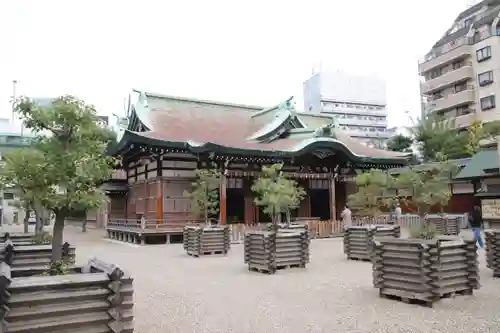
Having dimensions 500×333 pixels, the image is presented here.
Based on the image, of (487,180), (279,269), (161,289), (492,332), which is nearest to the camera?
(492,332)

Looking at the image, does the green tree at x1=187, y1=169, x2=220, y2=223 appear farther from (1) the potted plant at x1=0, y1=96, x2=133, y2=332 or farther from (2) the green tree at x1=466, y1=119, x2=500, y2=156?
(2) the green tree at x1=466, y1=119, x2=500, y2=156

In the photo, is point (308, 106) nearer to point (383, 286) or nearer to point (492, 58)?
point (492, 58)

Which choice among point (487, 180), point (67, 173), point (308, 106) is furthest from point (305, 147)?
point (308, 106)

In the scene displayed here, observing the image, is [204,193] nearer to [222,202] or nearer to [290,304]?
[222,202]

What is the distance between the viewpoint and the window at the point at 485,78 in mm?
41478

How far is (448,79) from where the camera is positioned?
46.4 metres

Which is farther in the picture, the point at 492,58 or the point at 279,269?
the point at 492,58

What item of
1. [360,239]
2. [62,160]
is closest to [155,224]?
[360,239]

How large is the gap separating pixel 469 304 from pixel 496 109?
3978 centimetres

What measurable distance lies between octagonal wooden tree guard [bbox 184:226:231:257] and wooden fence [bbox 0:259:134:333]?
9908 millimetres

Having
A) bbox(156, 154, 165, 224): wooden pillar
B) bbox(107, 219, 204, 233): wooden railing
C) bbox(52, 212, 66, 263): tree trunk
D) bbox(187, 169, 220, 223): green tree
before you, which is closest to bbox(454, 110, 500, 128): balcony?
bbox(187, 169, 220, 223): green tree

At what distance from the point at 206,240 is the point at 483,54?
3874 centimetres

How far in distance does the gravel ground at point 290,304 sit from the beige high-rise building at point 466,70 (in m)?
36.2

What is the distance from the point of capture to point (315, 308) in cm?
710
